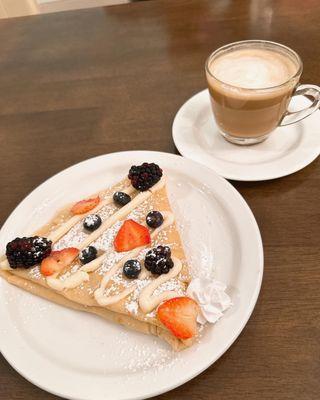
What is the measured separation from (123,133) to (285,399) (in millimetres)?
955

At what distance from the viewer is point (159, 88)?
1.51 m

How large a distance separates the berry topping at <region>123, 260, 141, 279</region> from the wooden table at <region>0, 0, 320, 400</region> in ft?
0.86

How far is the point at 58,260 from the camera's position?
3.13 feet

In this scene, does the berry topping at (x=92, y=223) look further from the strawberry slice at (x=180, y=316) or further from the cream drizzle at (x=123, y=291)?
the strawberry slice at (x=180, y=316)

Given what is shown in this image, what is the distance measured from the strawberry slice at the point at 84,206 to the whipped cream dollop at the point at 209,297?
37cm

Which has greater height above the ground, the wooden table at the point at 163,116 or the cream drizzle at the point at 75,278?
the wooden table at the point at 163,116

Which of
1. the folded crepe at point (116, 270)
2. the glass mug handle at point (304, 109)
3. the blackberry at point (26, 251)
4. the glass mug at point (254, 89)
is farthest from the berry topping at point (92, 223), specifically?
the glass mug handle at point (304, 109)

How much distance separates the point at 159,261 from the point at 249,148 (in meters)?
0.52

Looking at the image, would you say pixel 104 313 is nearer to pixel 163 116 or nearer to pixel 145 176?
pixel 145 176

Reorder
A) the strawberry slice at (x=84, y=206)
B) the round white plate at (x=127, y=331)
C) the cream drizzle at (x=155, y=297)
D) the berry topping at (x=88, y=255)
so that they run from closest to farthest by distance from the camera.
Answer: the round white plate at (x=127, y=331) → the cream drizzle at (x=155, y=297) → the berry topping at (x=88, y=255) → the strawberry slice at (x=84, y=206)

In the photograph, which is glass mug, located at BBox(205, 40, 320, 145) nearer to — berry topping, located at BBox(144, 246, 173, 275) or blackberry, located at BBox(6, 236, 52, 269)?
berry topping, located at BBox(144, 246, 173, 275)

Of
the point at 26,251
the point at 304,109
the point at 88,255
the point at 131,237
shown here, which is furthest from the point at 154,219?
the point at 304,109

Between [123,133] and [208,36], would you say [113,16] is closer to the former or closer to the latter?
[208,36]

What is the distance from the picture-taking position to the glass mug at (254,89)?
108 cm
